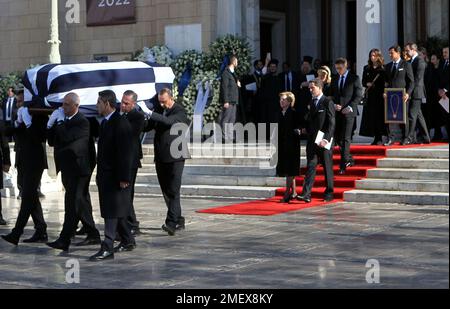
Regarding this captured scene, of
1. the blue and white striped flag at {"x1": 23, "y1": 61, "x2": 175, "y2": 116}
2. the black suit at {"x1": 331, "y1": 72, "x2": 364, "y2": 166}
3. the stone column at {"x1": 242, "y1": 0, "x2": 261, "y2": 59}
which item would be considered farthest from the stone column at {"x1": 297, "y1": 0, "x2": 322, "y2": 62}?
the blue and white striped flag at {"x1": 23, "y1": 61, "x2": 175, "y2": 116}

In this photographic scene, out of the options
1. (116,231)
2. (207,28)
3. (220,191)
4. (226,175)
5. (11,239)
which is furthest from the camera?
(207,28)

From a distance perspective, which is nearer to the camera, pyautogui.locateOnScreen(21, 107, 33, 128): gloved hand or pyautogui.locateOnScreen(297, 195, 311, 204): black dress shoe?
pyautogui.locateOnScreen(21, 107, 33, 128): gloved hand

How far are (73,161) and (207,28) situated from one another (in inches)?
466

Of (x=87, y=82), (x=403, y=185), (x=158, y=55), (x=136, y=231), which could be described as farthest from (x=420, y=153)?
(x=158, y=55)

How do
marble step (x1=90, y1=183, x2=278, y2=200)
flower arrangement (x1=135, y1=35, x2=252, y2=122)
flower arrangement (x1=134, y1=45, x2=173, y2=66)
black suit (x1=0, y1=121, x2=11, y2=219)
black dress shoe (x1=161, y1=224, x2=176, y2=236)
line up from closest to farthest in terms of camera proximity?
black dress shoe (x1=161, y1=224, x2=176, y2=236), black suit (x1=0, y1=121, x2=11, y2=219), marble step (x1=90, y1=183, x2=278, y2=200), flower arrangement (x1=135, y1=35, x2=252, y2=122), flower arrangement (x1=134, y1=45, x2=173, y2=66)

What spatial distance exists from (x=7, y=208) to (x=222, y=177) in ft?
11.9

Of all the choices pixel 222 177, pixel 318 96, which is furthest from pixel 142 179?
pixel 318 96

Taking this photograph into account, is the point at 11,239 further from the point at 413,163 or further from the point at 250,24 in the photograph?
the point at 250,24

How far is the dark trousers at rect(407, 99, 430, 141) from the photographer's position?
642 inches

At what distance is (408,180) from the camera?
582 inches

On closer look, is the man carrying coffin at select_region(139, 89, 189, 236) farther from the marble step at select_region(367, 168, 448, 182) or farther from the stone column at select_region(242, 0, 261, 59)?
the stone column at select_region(242, 0, 261, 59)

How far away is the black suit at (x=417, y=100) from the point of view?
53.3ft

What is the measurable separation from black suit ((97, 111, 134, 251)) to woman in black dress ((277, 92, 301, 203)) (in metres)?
4.29

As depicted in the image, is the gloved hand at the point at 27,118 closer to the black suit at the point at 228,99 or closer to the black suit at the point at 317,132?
Result: the black suit at the point at 317,132
